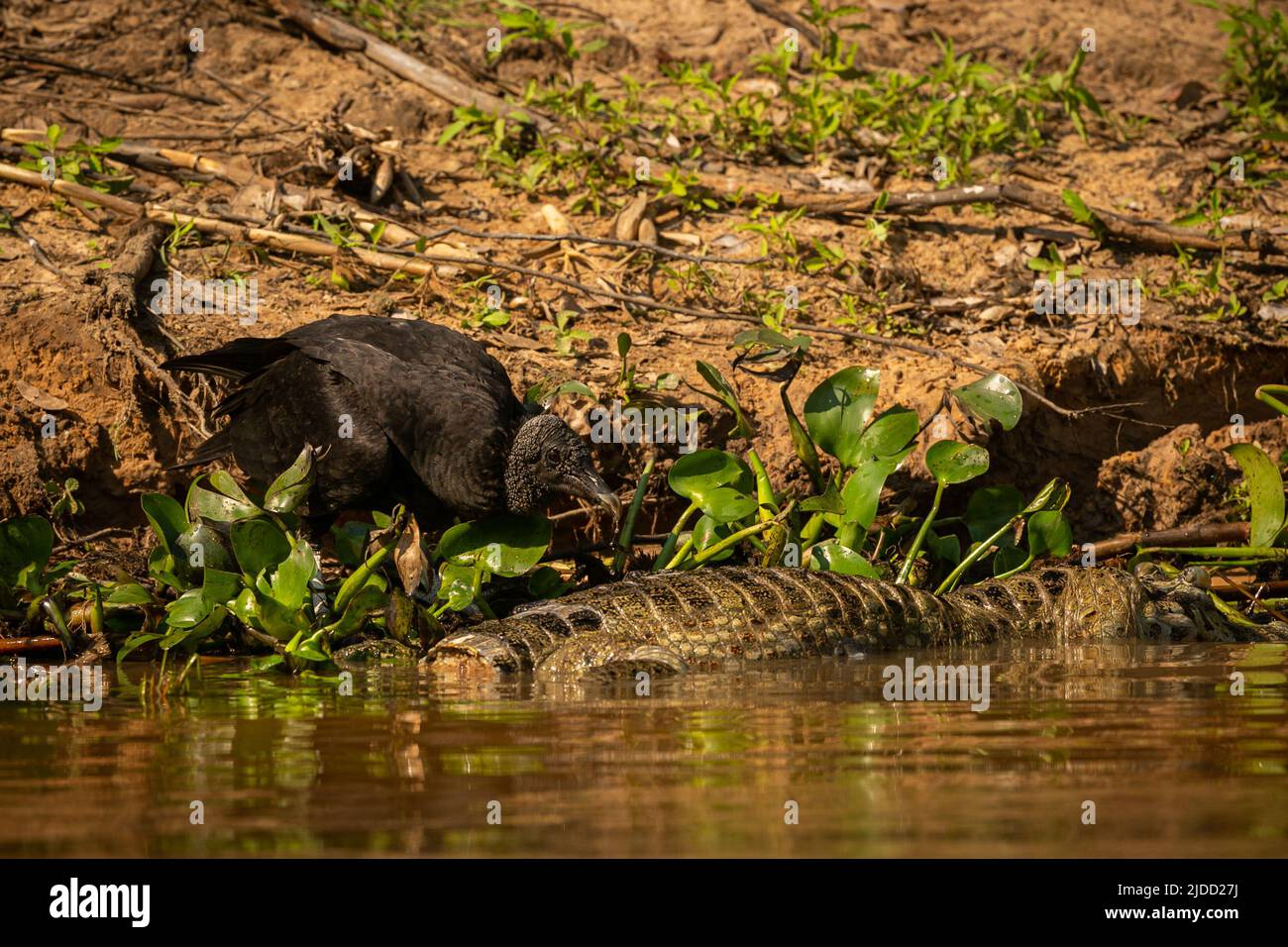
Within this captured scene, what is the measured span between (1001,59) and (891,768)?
7698 mm

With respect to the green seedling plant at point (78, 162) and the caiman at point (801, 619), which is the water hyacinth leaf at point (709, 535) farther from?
the green seedling plant at point (78, 162)

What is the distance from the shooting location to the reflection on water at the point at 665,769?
2623 mm

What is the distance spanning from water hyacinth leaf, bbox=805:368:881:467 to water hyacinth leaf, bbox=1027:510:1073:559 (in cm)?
84

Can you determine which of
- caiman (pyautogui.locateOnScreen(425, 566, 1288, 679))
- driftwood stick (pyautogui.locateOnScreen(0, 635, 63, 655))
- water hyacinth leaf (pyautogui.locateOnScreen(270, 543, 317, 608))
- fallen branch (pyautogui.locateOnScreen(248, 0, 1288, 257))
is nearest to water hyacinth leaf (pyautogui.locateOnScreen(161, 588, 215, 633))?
water hyacinth leaf (pyautogui.locateOnScreen(270, 543, 317, 608))

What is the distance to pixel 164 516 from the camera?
205 inches

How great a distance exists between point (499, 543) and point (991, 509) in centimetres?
202

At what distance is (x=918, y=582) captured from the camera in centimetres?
627

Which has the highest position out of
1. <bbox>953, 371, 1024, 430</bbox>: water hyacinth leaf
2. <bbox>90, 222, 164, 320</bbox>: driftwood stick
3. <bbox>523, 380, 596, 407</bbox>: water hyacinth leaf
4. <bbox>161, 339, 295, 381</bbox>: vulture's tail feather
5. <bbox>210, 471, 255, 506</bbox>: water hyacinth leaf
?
<bbox>90, 222, 164, 320</bbox>: driftwood stick

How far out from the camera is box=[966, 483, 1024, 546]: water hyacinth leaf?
5941 mm

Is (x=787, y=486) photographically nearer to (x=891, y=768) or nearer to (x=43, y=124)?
(x=891, y=768)

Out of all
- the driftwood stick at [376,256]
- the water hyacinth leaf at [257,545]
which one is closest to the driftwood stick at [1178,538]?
the driftwood stick at [376,256]

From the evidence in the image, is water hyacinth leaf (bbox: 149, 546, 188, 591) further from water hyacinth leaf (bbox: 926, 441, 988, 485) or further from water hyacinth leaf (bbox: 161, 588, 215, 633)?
water hyacinth leaf (bbox: 926, 441, 988, 485)

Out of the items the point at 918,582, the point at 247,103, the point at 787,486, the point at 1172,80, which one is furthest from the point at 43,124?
the point at 1172,80

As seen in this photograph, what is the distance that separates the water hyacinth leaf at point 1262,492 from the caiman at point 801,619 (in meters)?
0.38
